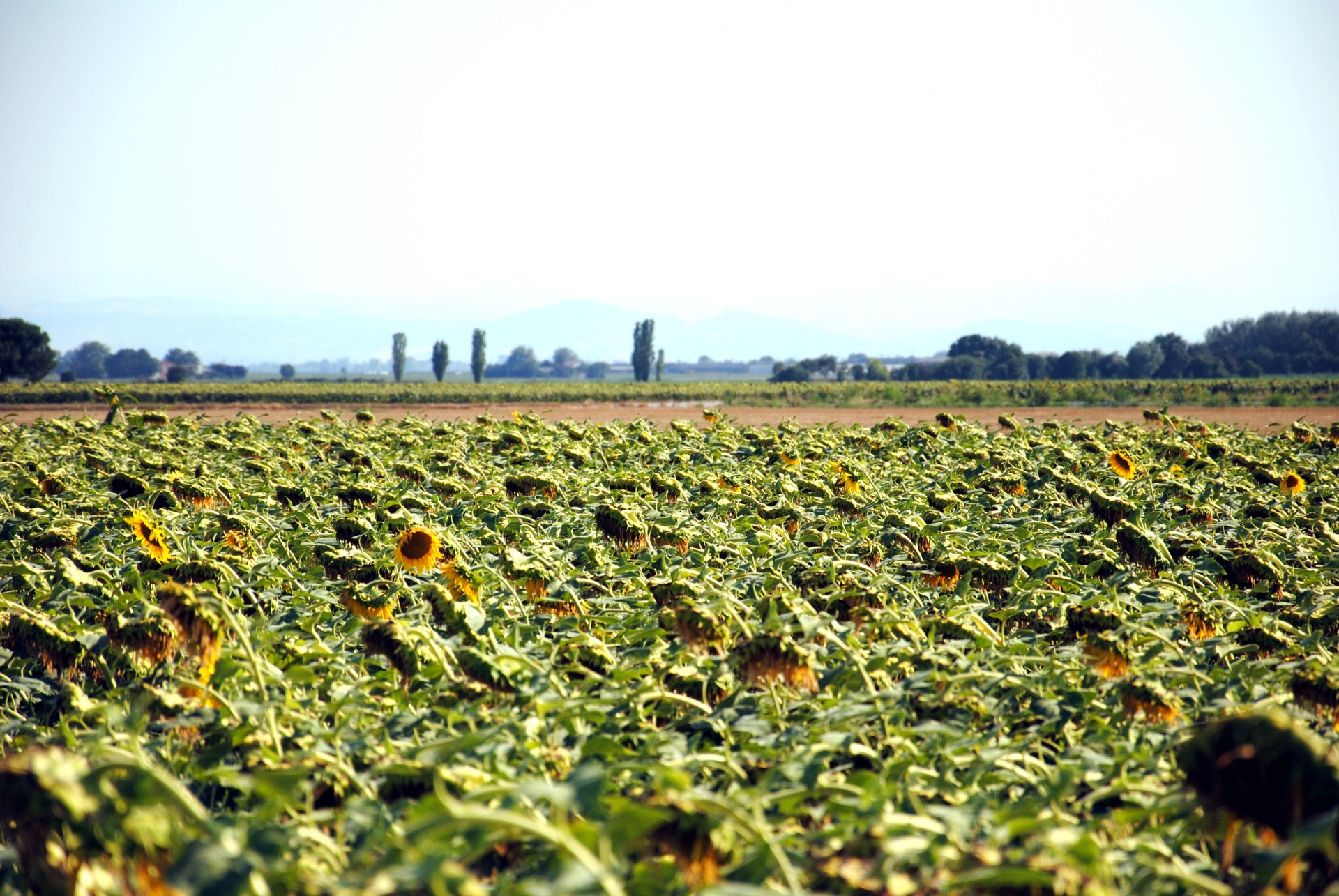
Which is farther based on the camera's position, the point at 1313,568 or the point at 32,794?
the point at 1313,568

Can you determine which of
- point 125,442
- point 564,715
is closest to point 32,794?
point 564,715

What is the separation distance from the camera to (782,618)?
304cm

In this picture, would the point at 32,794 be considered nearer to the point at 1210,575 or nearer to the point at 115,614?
the point at 115,614

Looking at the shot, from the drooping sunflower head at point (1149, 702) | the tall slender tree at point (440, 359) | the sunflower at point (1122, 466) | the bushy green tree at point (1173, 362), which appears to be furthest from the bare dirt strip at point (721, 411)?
the tall slender tree at point (440, 359)

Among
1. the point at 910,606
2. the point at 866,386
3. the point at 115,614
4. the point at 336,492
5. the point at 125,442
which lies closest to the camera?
the point at 115,614

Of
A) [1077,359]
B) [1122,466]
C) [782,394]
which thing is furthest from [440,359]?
[1122,466]

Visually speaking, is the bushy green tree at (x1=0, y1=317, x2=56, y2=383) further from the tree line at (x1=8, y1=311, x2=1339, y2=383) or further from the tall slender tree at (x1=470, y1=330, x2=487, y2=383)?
the tall slender tree at (x1=470, y1=330, x2=487, y2=383)

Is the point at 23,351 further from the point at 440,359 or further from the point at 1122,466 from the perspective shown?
the point at 1122,466

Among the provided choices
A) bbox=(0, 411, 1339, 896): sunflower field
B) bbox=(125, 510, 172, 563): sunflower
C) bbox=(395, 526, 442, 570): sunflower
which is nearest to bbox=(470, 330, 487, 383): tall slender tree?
bbox=(0, 411, 1339, 896): sunflower field

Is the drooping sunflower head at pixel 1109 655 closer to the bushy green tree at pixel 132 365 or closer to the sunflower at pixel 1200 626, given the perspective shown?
the sunflower at pixel 1200 626

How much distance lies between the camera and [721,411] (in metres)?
31.8

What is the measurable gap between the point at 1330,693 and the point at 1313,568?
10.5 feet

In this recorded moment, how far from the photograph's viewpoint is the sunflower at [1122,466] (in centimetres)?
820

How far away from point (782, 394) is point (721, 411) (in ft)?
102
